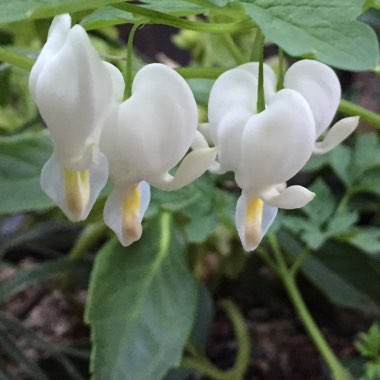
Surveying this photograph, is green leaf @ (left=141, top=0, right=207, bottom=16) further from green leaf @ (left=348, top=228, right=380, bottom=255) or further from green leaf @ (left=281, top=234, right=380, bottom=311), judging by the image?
green leaf @ (left=281, top=234, right=380, bottom=311)

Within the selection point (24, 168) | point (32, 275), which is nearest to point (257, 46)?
point (24, 168)

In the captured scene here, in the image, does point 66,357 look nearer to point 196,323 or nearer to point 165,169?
point 196,323

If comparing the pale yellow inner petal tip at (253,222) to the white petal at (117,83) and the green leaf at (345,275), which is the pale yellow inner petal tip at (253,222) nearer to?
the white petal at (117,83)

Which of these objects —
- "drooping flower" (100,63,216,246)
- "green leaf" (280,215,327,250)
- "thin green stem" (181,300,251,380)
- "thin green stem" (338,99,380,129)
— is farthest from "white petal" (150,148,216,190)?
"thin green stem" (181,300,251,380)

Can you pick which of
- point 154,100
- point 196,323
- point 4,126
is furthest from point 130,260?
point 154,100

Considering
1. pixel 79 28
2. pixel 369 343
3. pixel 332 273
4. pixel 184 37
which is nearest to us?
pixel 79 28

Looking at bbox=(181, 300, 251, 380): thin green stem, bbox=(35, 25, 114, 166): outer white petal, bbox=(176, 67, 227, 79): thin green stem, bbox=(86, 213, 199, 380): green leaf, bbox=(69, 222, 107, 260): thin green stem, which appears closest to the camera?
bbox=(35, 25, 114, 166): outer white petal

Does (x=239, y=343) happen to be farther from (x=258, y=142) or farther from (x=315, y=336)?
(x=258, y=142)
